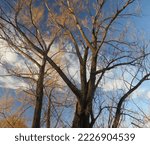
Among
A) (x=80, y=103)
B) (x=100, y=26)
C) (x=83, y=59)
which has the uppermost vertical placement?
(x=100, y=26)

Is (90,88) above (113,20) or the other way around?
the other way around

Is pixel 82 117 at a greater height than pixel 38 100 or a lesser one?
lesser

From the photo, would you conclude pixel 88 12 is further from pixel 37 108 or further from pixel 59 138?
pixel 59 138

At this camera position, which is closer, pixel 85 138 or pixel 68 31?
pixel 85 138

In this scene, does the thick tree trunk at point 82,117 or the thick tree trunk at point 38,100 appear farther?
the thick tree trunk at point 38,100

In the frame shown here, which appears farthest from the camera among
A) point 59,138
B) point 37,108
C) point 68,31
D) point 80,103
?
point 68,31

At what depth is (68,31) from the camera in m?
10.3

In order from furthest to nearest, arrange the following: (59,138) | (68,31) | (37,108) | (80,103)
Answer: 1. (68,31)
2. (37,108)
3. (80,103)
4. (59,138)

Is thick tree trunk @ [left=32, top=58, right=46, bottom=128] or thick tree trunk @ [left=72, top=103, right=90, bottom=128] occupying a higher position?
thick tree trunk @ [left=32, top=58, right=46, bottom=128]

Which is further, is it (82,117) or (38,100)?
(38,100)

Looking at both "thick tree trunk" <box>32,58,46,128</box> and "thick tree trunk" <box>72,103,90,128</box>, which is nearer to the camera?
"thick tree trunk" <box>72,103,90,128</box>

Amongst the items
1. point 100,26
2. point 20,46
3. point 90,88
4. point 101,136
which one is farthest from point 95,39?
point 101,136

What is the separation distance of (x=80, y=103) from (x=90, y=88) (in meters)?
0.48

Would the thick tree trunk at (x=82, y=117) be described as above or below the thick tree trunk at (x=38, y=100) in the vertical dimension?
below
